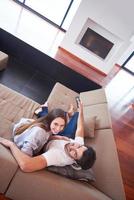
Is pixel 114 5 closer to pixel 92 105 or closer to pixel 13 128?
pixel 92 105

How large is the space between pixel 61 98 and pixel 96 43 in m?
2.91

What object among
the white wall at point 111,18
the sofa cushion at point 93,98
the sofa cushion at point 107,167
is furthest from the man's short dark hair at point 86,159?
the white wall at point 111,18

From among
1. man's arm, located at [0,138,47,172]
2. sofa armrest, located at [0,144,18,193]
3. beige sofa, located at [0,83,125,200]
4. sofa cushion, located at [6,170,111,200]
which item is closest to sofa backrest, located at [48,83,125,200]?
beige sofa, located at [0,83,125,200]

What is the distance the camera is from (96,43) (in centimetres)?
516

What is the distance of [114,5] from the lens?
4.58 m

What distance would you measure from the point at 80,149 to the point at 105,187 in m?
0.43

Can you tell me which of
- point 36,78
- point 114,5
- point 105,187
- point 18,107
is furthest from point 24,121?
point 114,5

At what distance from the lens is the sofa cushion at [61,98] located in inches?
101

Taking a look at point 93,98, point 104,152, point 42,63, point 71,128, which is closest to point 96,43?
point 42,63

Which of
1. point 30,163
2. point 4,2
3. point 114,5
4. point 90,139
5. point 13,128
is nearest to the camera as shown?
point 30,163

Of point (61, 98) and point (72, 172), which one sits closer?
point (72, 172)

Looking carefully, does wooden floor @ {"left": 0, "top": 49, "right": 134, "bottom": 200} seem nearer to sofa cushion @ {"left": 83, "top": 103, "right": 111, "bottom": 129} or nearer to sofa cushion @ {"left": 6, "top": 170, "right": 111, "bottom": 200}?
sofa cushion @ {"left": 83, "top": 103, "right": 111, "bottom": 129}

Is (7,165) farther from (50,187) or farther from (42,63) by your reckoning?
(42,63)

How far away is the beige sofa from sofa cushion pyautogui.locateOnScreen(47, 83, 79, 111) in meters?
0.31
